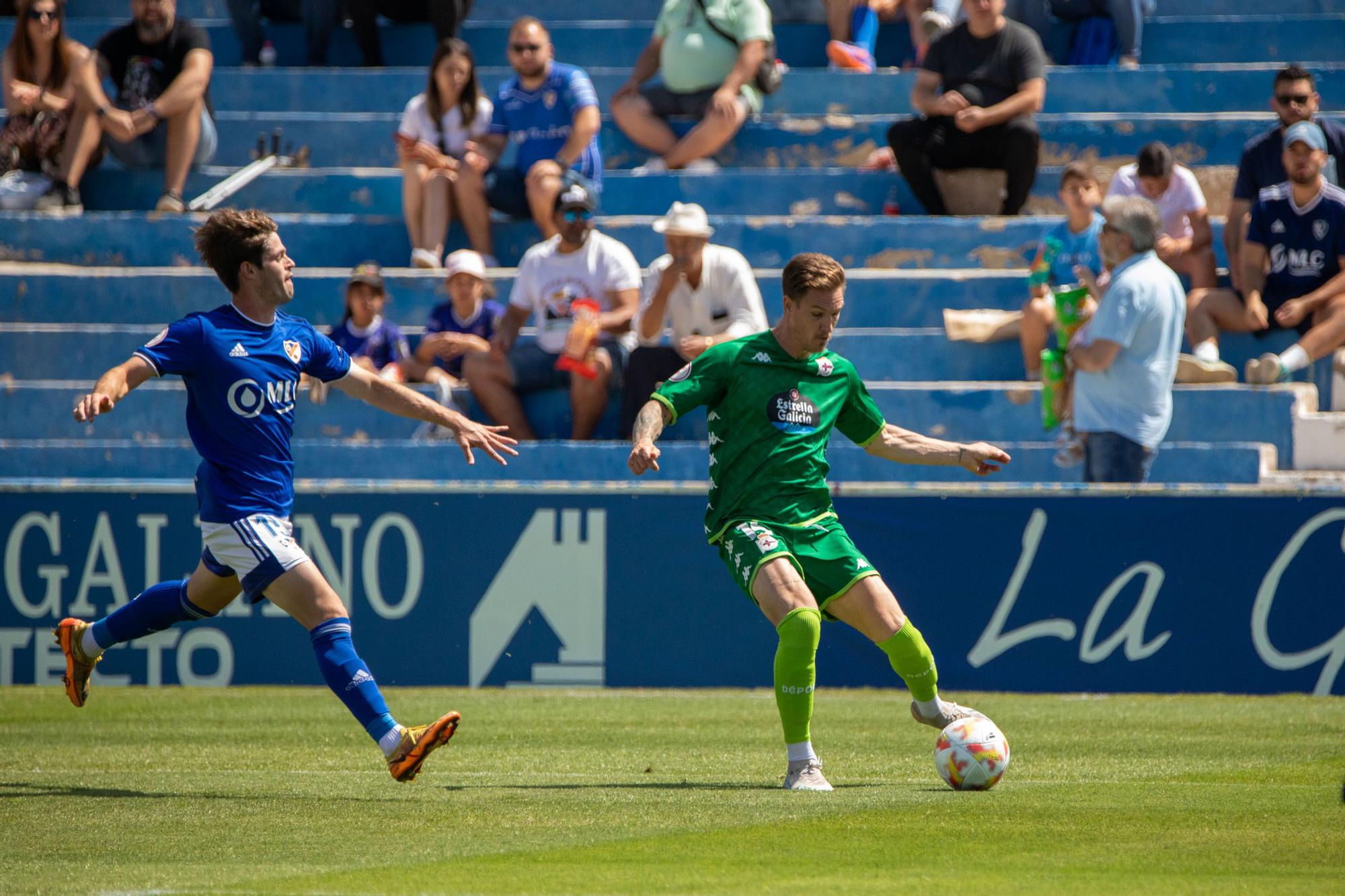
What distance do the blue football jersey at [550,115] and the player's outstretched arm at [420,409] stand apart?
6.99 metres

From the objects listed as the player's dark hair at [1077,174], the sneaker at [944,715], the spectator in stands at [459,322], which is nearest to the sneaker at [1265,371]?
the player's dark hair at [1077,174]

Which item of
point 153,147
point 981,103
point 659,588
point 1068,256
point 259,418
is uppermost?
point 981,103

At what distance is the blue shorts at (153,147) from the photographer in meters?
14.9

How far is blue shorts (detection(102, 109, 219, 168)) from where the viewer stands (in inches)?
588

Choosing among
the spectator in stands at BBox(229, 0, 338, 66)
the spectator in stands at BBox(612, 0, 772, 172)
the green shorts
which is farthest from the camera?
the spectator in stands at BBox(229, 0, 338, 66)

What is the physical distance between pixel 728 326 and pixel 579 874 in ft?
23.3

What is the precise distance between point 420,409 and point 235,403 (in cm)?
71

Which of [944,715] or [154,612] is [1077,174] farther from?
[154,612]

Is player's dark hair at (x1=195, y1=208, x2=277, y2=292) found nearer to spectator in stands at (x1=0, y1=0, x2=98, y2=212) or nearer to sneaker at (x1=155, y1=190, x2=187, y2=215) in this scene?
sneaker at (x1=155, y1=190, x2=187, y2=215)

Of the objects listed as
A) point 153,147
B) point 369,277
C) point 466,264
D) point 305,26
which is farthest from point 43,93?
point 466,264

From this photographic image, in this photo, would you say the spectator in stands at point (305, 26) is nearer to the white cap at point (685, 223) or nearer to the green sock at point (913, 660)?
the white cap at point (685, 223)

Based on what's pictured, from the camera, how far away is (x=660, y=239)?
1391 cm

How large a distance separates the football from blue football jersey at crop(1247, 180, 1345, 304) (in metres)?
7.01

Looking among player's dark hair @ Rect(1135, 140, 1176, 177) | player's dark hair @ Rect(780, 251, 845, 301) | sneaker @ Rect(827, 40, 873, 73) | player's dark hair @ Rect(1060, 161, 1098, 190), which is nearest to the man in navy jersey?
player's dark hair @ Rect(1135, 140, 1176, 177)
